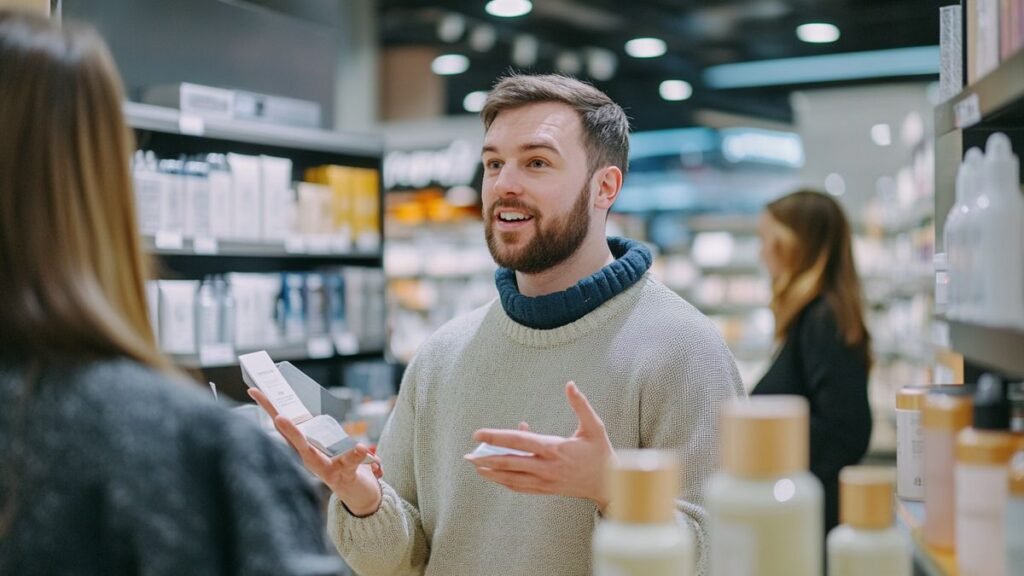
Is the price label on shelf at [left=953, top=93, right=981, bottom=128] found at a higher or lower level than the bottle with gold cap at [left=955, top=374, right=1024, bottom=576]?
higher

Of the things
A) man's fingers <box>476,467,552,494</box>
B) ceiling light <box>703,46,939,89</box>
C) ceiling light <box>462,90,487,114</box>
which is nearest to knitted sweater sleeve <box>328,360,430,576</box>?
man's fingers <box>476,467,552,494</box>

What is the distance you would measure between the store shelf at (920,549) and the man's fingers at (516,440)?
549 millimetres

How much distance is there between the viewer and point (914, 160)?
23.7 feet

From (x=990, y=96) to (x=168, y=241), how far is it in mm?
2942

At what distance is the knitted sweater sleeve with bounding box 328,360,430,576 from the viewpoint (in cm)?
205

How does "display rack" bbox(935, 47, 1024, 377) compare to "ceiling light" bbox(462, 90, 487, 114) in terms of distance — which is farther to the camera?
"ceiling light" bbox(462, 90, 487, 114)

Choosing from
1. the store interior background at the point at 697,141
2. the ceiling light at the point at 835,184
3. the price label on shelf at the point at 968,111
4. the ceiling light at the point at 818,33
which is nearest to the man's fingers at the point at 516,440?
the price label on shelf at the point at 968,111

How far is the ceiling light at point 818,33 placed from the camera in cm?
840

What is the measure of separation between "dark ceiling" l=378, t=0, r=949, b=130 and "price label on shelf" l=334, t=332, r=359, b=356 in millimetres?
4070

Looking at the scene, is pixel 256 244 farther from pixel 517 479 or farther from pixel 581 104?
pixel 517 479

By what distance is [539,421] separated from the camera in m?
2.09

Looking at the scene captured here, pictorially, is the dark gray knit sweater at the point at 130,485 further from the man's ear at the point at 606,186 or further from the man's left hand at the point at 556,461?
the man's ear at the point at 606,186

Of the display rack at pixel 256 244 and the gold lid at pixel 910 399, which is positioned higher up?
the display rack at pixel 256 244

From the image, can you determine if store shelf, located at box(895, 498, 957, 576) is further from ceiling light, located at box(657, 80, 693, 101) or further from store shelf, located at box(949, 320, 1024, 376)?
ceiling light, located at box(657, 80, 693, 101)
